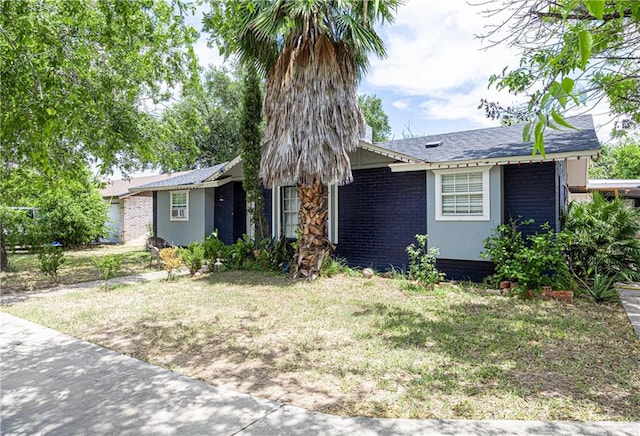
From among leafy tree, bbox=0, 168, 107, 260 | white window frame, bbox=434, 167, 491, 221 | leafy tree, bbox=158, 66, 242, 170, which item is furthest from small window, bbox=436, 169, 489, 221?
leafy tree, bbox=158, 66, 242, 170

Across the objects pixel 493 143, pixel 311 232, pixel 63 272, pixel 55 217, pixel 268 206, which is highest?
pixel 493 143

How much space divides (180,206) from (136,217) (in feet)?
34.6

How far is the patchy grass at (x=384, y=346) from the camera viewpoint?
370 centimetres

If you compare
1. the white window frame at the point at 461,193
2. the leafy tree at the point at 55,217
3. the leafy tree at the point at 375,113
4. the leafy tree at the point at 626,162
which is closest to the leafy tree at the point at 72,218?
the leafy tree at the point at 55,217

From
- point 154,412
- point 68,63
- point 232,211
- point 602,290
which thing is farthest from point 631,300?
point 232,211

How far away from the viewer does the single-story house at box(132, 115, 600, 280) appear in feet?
29.0

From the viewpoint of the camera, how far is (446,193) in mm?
9719

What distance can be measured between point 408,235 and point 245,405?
7782 millimetres

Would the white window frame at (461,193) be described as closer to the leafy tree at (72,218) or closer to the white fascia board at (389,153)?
the white fascia board at (389,153)

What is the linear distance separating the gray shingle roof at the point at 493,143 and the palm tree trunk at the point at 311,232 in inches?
114

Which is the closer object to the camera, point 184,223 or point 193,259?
point 193,259

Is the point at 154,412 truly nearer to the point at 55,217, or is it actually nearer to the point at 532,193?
the point at 532,193

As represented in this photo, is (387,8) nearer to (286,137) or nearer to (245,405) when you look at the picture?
(286,137)

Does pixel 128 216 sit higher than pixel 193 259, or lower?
higher
